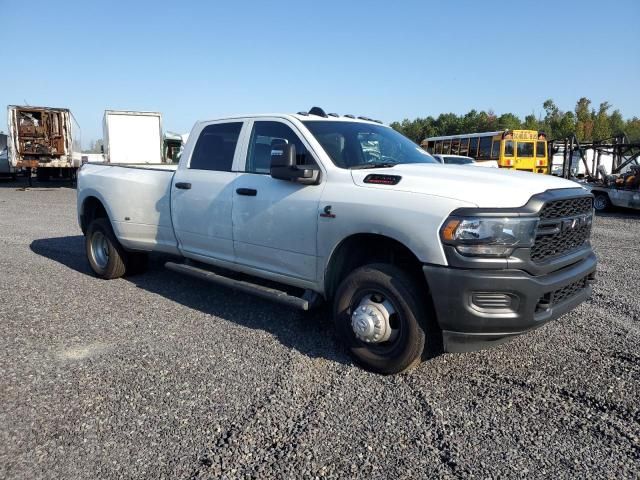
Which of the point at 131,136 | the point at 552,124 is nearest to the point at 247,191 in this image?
the point at 131,136

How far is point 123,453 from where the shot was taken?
9.23 feet

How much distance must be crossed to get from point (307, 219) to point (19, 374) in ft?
7.97

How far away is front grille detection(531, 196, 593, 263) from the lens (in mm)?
3422

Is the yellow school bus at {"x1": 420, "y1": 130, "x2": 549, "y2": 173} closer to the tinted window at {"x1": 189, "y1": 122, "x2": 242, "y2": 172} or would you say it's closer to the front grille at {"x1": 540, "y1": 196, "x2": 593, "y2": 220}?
the tinted window at {"x1": 189, "y1": 122, "x2": 242, "y2": 172}

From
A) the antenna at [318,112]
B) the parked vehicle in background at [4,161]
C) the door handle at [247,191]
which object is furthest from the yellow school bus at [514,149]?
the parked vehicle in background at [4,161]

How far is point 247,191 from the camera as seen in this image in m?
4.62

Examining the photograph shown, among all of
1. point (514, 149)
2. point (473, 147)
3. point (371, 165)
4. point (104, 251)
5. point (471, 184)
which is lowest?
point (104, 251)

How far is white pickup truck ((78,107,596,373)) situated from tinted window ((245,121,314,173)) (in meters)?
0.01

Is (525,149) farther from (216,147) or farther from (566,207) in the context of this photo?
(566,207)

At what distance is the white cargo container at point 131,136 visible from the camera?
2117cm

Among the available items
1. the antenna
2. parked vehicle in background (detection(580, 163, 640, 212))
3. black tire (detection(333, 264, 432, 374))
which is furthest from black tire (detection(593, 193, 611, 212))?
black tire (detection(333, 264, 432, 374))

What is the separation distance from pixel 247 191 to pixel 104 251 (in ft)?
9.78

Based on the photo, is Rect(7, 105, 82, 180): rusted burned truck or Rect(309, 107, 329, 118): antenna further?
Rect(7, 105, 82, 180): rusted burned truck

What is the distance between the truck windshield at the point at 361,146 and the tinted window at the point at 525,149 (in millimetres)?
21641
